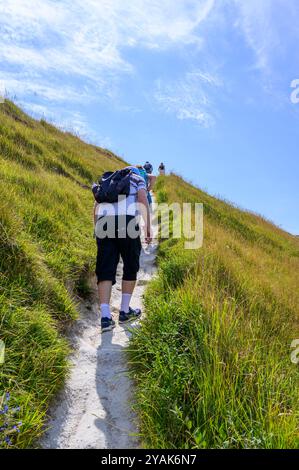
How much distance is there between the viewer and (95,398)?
3.91 metres

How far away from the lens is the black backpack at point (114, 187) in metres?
5.17

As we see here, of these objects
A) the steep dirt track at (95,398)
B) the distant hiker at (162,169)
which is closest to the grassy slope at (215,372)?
the steep dirt track at (95,398)

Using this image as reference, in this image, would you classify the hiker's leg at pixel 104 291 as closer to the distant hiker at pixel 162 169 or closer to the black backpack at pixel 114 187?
the black backpack at pixel 114 187

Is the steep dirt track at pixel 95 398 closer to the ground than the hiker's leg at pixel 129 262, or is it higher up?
closer to the ground

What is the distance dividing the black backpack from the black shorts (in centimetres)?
36

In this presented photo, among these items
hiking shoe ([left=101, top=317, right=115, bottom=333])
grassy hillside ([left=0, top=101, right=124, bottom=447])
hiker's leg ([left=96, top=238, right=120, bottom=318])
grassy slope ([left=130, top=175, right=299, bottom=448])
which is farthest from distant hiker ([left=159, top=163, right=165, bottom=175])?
hiking shoe ([left=101, top=317, right=115, bottom=333])

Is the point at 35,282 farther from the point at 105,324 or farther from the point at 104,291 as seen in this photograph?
the point at 105,324

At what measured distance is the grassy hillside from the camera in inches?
132

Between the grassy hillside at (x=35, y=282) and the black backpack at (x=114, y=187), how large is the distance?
1.23 metres

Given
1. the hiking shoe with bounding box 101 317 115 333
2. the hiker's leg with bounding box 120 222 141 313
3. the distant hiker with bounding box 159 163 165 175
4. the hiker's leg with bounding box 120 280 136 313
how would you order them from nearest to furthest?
the hiking shoe with bounding box 101 317 115 333, the hiker's leg with bounding box 120 222 141 313, the hiker's leg with bounding box 120 280 136 313, the distant hiker with bounding box 159 163 165 175

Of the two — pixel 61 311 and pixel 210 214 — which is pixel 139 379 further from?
pixel 210 214

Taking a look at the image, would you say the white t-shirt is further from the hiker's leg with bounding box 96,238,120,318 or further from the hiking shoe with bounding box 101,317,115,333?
the hiking shoe with bounding box 101,317,115,333

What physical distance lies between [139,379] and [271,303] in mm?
2883
